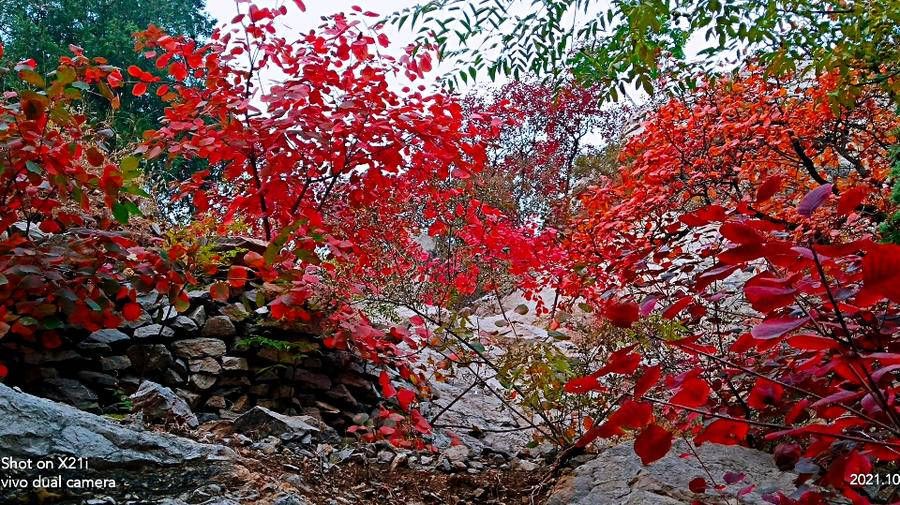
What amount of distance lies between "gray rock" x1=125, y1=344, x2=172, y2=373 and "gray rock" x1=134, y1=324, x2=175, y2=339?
6 centimetres

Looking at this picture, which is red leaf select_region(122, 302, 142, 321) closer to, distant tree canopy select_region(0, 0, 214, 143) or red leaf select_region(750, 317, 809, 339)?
red leaf select_region(750, 317, 809, 339)

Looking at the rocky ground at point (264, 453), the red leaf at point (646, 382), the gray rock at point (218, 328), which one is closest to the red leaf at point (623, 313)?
the red leaf at point (646, 382)

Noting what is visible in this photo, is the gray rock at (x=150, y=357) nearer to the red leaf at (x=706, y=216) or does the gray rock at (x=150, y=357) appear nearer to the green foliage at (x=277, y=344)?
the green foliage at (x=277, y=344)

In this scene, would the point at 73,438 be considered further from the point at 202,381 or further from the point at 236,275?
the point at 202,381

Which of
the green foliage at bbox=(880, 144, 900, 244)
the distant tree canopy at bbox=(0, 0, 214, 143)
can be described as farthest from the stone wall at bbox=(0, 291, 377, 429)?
the distant tree canopy at bbox=(0, 0, 214, 143)

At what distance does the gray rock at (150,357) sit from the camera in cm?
309

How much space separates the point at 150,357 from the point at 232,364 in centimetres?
43

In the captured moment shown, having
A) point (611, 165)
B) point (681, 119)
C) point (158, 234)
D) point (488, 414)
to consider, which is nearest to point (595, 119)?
point (611, 165)

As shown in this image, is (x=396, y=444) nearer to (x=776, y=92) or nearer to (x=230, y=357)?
(x=230, y=357)

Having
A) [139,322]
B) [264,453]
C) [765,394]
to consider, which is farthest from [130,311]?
[765,394]

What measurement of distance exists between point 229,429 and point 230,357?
0.90 meters

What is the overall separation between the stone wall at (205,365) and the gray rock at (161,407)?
338mm

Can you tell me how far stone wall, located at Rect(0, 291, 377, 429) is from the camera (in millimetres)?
2760

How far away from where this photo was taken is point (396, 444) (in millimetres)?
2857
